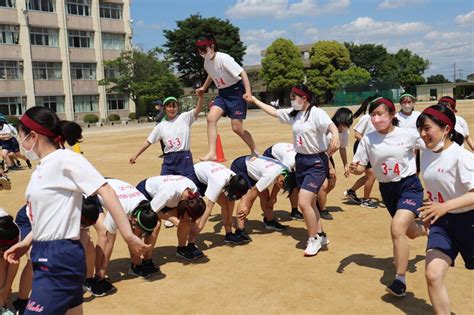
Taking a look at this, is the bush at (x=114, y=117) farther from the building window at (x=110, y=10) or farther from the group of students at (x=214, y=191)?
the group of students at (x=214, y=191)

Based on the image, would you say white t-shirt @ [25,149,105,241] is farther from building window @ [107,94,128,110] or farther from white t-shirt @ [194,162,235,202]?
building window @ [107,94,128,110]

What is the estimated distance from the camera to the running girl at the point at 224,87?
24.5 feet

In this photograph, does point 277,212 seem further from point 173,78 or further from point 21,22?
point 21,22

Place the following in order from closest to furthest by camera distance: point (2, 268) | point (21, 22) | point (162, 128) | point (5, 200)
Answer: point (2, 268)
point (162, 128)
point (5, 200)
point (21, 22)

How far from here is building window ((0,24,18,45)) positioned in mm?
45969

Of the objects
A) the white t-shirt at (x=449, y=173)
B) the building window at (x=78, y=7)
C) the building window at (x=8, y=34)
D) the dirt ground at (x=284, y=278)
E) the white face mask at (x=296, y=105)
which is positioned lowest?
the dirt ground at (x=284, y=278)

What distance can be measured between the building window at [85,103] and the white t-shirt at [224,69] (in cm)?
4773

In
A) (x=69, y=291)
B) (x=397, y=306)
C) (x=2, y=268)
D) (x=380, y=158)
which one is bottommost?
(x=397, y=306)

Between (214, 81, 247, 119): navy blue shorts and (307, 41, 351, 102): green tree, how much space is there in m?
63.0

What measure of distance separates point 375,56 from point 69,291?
9446cm

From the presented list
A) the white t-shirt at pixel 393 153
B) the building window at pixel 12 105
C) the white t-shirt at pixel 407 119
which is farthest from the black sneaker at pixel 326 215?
the building window at pixel 12 105

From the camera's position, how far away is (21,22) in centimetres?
4712

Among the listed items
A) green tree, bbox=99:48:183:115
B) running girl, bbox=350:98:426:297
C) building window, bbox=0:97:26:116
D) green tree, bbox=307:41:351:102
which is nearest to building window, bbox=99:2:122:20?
green tree, bbox=99:48:183:115

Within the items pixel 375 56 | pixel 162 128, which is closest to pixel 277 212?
pixel 162 128
